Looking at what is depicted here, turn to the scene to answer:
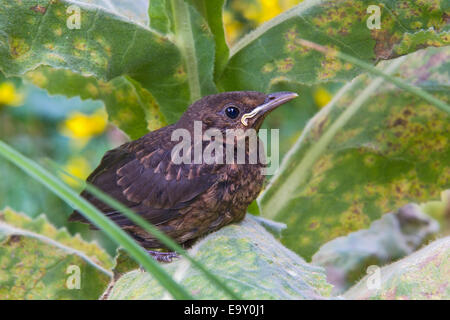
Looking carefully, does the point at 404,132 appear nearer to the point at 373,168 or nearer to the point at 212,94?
the point at 373,168

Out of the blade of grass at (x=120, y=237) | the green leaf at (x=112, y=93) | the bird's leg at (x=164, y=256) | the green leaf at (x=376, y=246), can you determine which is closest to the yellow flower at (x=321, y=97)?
the green leaf at (x=376, y=246)

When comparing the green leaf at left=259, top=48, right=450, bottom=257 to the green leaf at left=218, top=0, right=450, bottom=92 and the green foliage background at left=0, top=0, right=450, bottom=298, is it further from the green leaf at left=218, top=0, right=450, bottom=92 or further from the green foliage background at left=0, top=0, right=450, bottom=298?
the green leaf at left=218, top=0, right=450, bottom=92

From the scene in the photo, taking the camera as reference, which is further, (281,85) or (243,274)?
(281,85)

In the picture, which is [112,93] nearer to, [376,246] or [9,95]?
[376,246]

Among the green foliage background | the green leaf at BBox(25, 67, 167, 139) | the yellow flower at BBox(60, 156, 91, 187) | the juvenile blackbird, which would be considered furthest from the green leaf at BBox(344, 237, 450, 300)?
the yellow flower at BBox(60, 156, 91, 187)

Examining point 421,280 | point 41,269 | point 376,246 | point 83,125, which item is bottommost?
point 376,246

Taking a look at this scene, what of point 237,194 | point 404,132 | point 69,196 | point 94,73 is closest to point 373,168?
point 404,132

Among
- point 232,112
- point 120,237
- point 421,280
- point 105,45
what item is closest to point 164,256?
point 232,112
